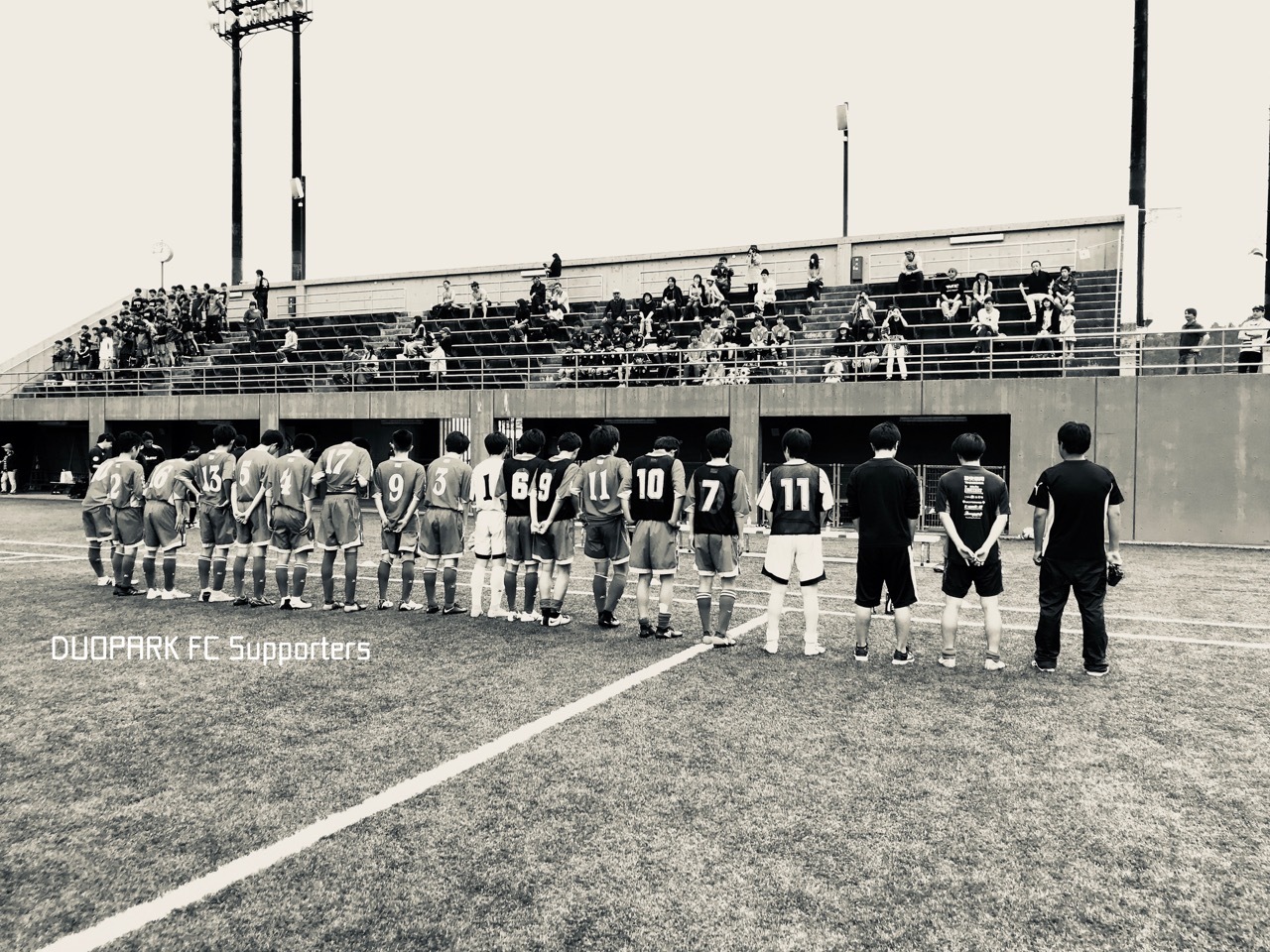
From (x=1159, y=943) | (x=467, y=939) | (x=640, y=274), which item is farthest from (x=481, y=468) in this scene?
(x=640, y=274)

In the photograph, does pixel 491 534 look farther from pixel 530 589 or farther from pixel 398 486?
pixel 398 486

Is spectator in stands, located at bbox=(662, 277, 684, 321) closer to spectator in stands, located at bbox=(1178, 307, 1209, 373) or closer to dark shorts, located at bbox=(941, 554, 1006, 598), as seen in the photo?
spectator in stands, located at bbox=(1178, 307, 1209, 373)

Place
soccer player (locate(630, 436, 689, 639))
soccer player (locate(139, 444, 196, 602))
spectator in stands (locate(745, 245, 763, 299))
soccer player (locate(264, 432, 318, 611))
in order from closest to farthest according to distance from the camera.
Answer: soccer player (locate(630, 436, 689, 639))
soccer player (locate(264, 432, 318, 611))
soccer player (locate(139, 444, 196, 602))
spectator in stands (locate(745, 245, 763, 299))

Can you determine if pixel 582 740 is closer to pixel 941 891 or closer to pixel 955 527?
pixel 941 891

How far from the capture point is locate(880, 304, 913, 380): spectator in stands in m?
18.3

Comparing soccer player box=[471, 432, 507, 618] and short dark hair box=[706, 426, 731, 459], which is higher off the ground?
short dark hair box=[706, 426, 731, 459]

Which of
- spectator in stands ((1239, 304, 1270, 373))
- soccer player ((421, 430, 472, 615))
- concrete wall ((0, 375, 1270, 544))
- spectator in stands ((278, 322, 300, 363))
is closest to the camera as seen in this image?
soccer player ((421, 430, 472, 615))

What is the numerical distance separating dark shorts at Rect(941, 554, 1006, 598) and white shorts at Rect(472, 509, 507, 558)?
423 centimetres

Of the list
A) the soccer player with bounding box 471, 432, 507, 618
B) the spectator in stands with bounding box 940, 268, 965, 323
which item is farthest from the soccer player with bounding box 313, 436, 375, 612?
the spectator in stands with bounding box 940, 268, 965, 323

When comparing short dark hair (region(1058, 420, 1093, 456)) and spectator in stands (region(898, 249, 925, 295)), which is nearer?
short dark hair (region(1058, 420, 1093, 456))

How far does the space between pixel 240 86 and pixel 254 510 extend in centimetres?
3140

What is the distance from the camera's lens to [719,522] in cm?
760

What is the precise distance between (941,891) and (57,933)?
3.28 metres

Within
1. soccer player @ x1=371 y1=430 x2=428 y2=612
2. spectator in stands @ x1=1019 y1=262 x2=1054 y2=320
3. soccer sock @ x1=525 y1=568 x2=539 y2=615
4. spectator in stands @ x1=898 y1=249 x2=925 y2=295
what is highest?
spectator in stands @ x1=898 y1=249 x2=925 y2=295
